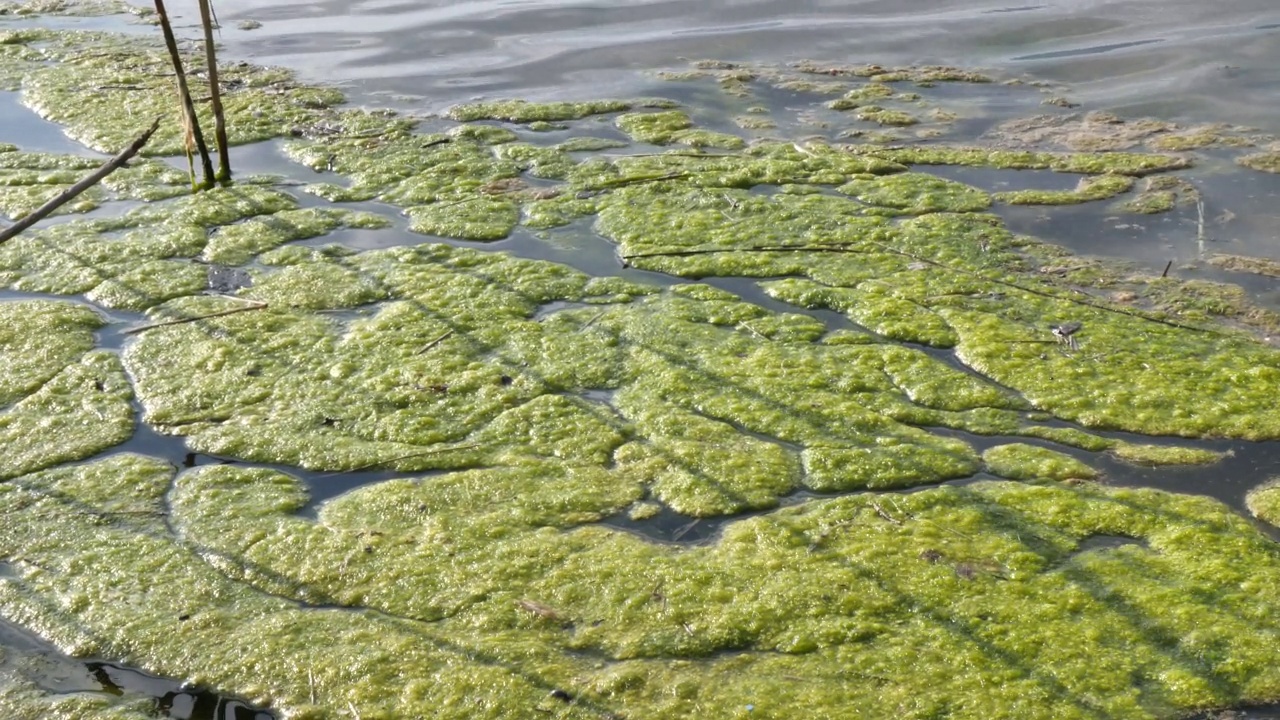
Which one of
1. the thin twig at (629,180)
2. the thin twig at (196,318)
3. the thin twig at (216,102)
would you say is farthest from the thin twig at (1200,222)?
the thin twig at (216,102)

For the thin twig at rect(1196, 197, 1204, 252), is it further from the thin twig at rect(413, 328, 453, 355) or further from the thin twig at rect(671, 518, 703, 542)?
the thin twig at rect(413, 328, 453, 355)

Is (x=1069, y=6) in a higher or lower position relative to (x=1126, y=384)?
higher

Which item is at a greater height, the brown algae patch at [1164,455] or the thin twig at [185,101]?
the thin twig at [185,101]

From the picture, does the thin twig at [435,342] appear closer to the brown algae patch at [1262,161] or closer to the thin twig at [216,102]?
the thin twig at [216,102]

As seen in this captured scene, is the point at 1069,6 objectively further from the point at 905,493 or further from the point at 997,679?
the point at 997,679

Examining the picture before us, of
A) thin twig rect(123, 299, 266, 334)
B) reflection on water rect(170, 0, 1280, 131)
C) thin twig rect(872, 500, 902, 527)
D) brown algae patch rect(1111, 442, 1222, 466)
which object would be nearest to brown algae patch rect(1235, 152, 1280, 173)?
reflection on water rect(170, 0, 1280, 131)

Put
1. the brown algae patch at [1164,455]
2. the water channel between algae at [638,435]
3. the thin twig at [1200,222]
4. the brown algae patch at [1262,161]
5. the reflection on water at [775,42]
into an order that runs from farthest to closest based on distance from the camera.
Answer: the reflection on water at [775,42] → the brown algae patch at [1262,161] → the thin twig at [1200,222] → the brown algae patch at [1164,455] → the water channel between algae at [638,435]

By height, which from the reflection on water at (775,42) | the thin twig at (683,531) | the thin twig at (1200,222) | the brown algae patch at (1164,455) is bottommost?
the thin twig at (683,531)

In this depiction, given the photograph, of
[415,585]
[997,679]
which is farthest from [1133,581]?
[415,585]
